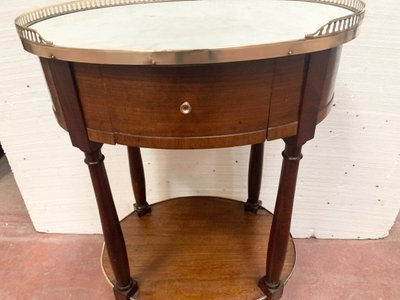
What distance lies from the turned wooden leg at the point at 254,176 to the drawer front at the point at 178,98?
429 millimetres

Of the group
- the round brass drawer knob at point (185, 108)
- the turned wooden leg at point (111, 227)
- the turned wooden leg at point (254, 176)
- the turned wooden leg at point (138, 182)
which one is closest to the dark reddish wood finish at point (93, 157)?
the turned wooden leg at point (111, 227)

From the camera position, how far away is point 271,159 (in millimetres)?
1006

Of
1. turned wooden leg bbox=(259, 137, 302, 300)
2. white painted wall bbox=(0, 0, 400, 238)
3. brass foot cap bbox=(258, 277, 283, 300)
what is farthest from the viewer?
white painted wall bbox=(0, 0, 400, 238)

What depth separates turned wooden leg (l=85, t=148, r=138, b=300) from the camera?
0.57m

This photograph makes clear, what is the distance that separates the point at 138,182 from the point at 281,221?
0.47m

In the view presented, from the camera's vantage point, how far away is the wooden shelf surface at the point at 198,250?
0.75 m

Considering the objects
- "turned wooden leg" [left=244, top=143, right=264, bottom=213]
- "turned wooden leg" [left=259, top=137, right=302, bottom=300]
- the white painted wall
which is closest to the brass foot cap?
"turned wooden leg" [left=259, top=137, right=302, bottom=300]

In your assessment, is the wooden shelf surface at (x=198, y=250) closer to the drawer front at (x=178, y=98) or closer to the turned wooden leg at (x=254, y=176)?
the turned wooden leg at (x=254, y=176)

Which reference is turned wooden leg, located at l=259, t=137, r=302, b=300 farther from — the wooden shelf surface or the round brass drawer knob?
the round brass drawer knob

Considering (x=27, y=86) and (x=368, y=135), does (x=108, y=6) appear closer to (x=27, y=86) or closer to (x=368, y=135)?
(x=27, y=86)

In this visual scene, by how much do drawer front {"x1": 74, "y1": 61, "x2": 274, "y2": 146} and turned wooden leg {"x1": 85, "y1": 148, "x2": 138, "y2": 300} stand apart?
10 centimetres

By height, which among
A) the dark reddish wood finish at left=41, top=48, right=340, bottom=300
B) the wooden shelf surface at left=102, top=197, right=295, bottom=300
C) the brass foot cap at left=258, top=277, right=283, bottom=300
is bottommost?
the wooden shelf surface at left=102, top=197, right=295, bottom=300

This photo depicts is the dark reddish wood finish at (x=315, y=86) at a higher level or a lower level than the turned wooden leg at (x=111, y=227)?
higher

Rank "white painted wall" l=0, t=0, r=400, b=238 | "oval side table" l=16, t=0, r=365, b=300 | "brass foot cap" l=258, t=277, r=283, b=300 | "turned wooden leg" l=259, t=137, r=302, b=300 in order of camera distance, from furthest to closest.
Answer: "white painted wall" l=0, t=0, r=400, b=238, "brass foot cap" l=258, t=277, r=283, b=300, "turned wooden leg" l=259, t=137, r=302, b=300, "oval side table" l=16, t=0, r=365, b=300
